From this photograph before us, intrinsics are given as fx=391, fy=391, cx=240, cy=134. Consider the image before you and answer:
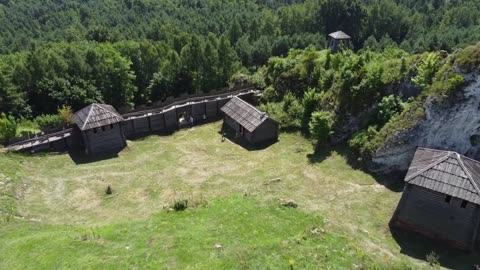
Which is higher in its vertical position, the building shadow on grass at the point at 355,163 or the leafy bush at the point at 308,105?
the leafy bush at the point at 308,105

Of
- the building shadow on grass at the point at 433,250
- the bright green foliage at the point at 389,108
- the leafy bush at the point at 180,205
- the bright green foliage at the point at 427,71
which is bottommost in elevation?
the building shadow on grass at the point at 433,250

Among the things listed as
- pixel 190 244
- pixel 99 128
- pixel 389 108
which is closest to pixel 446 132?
pixel 389 108

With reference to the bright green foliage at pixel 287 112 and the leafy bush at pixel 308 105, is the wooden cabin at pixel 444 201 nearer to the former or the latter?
the leafy bush at pixel 308 105

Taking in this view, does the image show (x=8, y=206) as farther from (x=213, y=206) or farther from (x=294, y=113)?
(x=294, y=113)

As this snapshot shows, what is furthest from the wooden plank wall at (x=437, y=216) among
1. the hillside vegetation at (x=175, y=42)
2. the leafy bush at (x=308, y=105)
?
the hillside vegetation at (x=175, y=42)

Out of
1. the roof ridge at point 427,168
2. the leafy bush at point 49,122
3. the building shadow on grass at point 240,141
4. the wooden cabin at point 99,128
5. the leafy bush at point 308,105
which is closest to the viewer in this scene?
the roof ridge at point 427,168

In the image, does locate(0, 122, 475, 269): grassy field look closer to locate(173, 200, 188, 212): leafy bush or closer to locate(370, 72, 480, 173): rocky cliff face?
locate(173, 200, 188, 212): leafy bush

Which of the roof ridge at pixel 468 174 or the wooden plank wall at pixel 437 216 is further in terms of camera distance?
the wooden plank wall at pixel 437 216

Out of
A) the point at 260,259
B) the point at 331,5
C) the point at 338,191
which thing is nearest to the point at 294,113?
the point at 338,191
